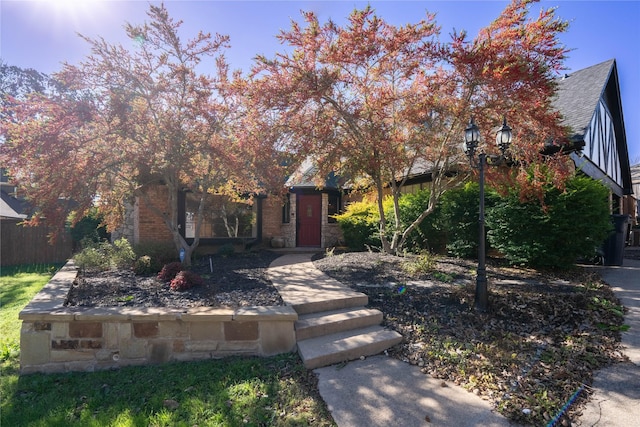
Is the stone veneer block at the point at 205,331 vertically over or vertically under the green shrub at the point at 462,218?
under

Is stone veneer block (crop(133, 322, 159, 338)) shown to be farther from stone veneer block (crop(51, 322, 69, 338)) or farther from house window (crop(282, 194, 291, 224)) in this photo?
house window (crop(282, 194, 291, 224))

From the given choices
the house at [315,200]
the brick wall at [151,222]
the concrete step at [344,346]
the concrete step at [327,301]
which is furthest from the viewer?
the brick wall at [151,222]

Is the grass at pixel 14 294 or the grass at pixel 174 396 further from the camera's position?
the grass at pixel 14 294

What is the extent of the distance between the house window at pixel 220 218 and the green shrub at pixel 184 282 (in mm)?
5189

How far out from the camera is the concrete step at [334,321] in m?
3.53

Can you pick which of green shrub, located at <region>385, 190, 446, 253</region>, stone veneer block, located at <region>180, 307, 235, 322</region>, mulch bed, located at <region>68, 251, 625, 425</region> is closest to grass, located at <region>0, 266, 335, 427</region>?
stone veneer block, located at <region>180, 307, 235, 322</region>

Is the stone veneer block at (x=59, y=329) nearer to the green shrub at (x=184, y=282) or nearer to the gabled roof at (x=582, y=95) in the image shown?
the green shrub at (x=184, y=282)

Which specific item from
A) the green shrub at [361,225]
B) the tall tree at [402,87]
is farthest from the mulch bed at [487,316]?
the green shrub at [361,225]

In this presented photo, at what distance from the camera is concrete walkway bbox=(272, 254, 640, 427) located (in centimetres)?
228

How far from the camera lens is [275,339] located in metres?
3.38

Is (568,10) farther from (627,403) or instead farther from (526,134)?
(627,403)

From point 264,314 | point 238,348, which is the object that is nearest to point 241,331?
point 238,348

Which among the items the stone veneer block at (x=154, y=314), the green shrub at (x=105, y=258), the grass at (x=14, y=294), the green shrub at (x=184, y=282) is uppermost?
the green shrub at (x=105, y=258)

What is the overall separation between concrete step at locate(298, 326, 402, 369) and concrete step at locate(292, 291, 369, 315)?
1.53 feet
